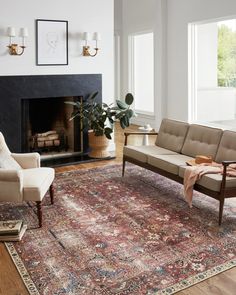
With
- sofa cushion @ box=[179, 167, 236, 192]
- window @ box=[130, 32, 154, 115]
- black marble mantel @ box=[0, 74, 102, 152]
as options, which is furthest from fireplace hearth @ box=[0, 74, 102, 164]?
window @ box=[130, 32, 154, 115]

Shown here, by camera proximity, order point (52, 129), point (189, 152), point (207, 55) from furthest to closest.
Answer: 1. point (207, 55)
2. point (52, 129)
3. point (189, 152)

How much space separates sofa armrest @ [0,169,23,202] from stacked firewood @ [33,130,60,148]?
112 inches

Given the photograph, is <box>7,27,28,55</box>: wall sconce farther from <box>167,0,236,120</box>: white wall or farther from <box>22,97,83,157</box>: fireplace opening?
<box>167,0,236,120</box>: white wall

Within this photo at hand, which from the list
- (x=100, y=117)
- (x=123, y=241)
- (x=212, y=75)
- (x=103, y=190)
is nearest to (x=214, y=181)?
(x=123, y=241)

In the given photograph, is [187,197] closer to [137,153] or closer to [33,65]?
[137,153]

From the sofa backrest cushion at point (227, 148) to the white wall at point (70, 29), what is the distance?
2906 millimetres

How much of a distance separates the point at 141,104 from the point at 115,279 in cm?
798

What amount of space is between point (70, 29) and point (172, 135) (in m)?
Result: 2.45

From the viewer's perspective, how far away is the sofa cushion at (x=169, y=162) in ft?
14.4

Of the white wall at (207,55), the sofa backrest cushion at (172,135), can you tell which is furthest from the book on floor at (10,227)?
the white wall at (207,55)

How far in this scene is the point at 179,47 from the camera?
7.96 m

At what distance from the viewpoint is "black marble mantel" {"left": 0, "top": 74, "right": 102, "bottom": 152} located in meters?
5.78

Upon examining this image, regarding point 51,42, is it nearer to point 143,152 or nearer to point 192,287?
point 143,152

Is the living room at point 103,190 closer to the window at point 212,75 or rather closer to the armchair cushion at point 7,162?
the window at point 212,75
